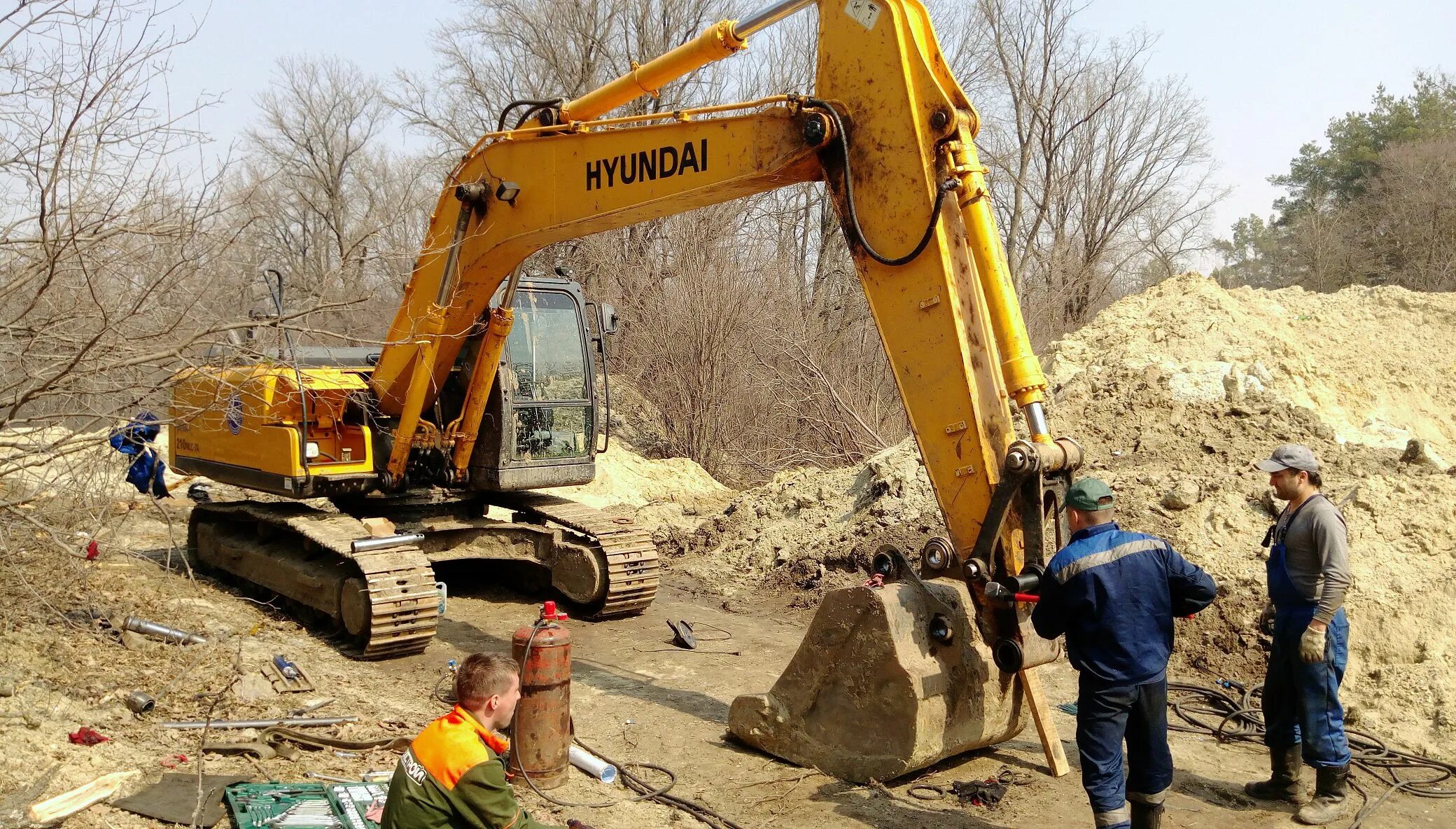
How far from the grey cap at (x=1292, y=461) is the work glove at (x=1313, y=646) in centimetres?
77

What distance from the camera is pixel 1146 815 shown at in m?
4.38

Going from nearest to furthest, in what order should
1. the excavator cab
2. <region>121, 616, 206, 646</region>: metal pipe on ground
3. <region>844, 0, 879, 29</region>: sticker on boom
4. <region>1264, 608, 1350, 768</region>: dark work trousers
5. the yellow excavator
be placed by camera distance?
1. the yellow excavator
2. <region>1264, 608, 1350, 768</region>: dark work trousers
3. <region>844, 0, 879, 29</region>: sticker on boom
4. <region>121, 616, 206, 646</region>: metal pipe on ground
5. the excavator cab

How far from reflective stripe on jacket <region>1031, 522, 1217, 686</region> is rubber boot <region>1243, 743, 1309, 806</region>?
147cm

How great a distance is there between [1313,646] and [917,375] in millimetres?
2260

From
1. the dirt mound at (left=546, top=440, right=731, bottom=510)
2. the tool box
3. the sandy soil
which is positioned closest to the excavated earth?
the sandy soil

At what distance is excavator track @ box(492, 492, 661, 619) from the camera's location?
8547mm

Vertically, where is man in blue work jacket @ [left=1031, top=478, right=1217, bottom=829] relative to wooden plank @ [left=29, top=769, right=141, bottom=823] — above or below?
above

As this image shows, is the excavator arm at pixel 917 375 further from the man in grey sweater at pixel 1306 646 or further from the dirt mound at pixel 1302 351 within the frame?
the dirt mound at pixel 1302 351

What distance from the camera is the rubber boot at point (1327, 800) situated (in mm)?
5035

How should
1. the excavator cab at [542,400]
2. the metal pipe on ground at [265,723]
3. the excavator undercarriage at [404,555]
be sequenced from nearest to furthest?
the metal pipe on ground at [265,723] → the excavator undercarriage at [404,555] → the excavator cab at [542,400]

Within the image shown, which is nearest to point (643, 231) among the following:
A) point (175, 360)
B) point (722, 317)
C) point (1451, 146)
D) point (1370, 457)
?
point (722, 317)

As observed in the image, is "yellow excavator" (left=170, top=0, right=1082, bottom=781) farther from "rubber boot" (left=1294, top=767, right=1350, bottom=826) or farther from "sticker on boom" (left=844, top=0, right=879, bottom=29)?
"rubber boot" (left=1294, top=767, right=1350, bottom=826)

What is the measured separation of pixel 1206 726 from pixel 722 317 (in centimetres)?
1172

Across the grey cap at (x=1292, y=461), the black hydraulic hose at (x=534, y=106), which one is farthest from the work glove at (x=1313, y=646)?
the black hydraulic hose at (x=534, y=106)
